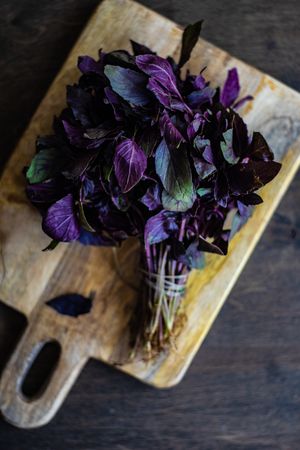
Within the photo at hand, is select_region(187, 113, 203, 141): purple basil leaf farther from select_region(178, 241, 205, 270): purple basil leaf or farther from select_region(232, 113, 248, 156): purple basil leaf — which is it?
select_region(178, 241, 205, 270): purple basil leaf

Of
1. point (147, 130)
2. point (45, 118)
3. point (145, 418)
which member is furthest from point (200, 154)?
point (145, 418)

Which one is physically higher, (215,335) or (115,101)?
(115,101)

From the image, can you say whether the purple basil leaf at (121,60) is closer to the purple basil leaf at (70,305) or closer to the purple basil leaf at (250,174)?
the purple basil leaf at (250,174)

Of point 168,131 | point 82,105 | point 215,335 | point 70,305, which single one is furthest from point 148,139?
point 215,335

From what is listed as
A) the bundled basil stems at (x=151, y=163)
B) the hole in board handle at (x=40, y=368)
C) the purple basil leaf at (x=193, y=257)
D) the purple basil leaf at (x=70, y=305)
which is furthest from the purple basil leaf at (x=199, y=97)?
the hole in board handle at (x=40, y=368)

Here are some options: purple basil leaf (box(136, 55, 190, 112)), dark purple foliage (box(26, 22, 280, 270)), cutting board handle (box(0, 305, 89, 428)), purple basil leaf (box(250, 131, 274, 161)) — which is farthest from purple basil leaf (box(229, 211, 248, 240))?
cutting board handle (box(0, 305, 89, 428))

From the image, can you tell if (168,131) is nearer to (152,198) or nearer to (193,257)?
(152,198)
